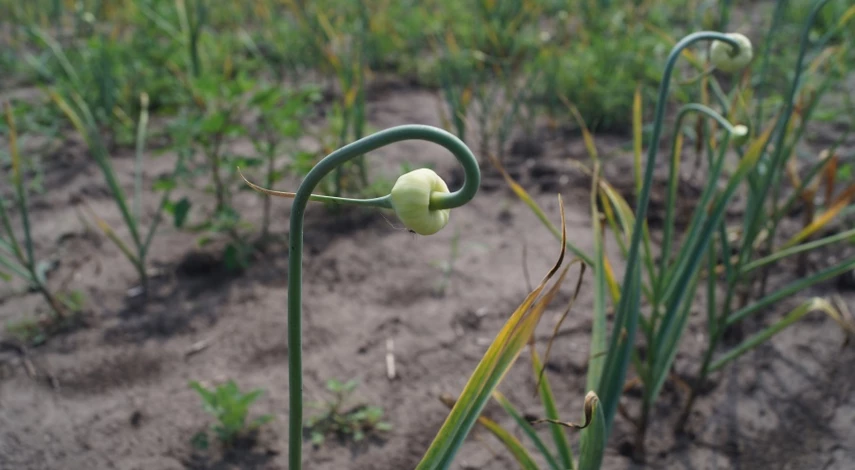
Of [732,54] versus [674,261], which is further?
[674,261]

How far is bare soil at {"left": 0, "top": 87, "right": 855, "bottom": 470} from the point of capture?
145 centimetres

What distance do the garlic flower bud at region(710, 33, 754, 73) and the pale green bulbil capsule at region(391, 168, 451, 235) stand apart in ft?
2.31

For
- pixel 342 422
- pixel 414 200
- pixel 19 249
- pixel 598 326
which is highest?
pixel 414 200

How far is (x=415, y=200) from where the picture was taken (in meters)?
0.63

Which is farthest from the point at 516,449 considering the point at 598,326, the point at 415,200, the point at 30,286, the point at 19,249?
the point at 30,286

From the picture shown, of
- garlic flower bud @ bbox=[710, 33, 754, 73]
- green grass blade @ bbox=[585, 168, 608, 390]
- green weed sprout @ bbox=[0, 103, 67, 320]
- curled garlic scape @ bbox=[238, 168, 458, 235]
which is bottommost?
green weed sprout @ bbox=[0, 103, 67, 320]

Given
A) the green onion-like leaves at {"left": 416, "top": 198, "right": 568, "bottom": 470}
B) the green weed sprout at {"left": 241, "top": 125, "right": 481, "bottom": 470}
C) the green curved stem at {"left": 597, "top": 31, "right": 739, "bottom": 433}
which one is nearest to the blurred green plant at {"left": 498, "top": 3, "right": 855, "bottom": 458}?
the green curved stem at {"left": 597, "top": 31, "right": 739, "bottom": 433}

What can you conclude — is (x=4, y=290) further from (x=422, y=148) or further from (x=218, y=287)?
(x=422, y=148)

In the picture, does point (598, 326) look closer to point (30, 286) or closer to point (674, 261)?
point (674, 261)

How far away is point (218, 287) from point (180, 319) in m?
0.17

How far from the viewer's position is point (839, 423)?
1.47 metres

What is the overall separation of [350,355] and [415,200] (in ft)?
3.83

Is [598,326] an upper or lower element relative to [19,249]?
upper

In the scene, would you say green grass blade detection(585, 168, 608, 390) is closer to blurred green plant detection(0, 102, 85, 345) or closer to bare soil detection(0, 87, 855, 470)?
bare soil detection(0, 87, 855, 470)
